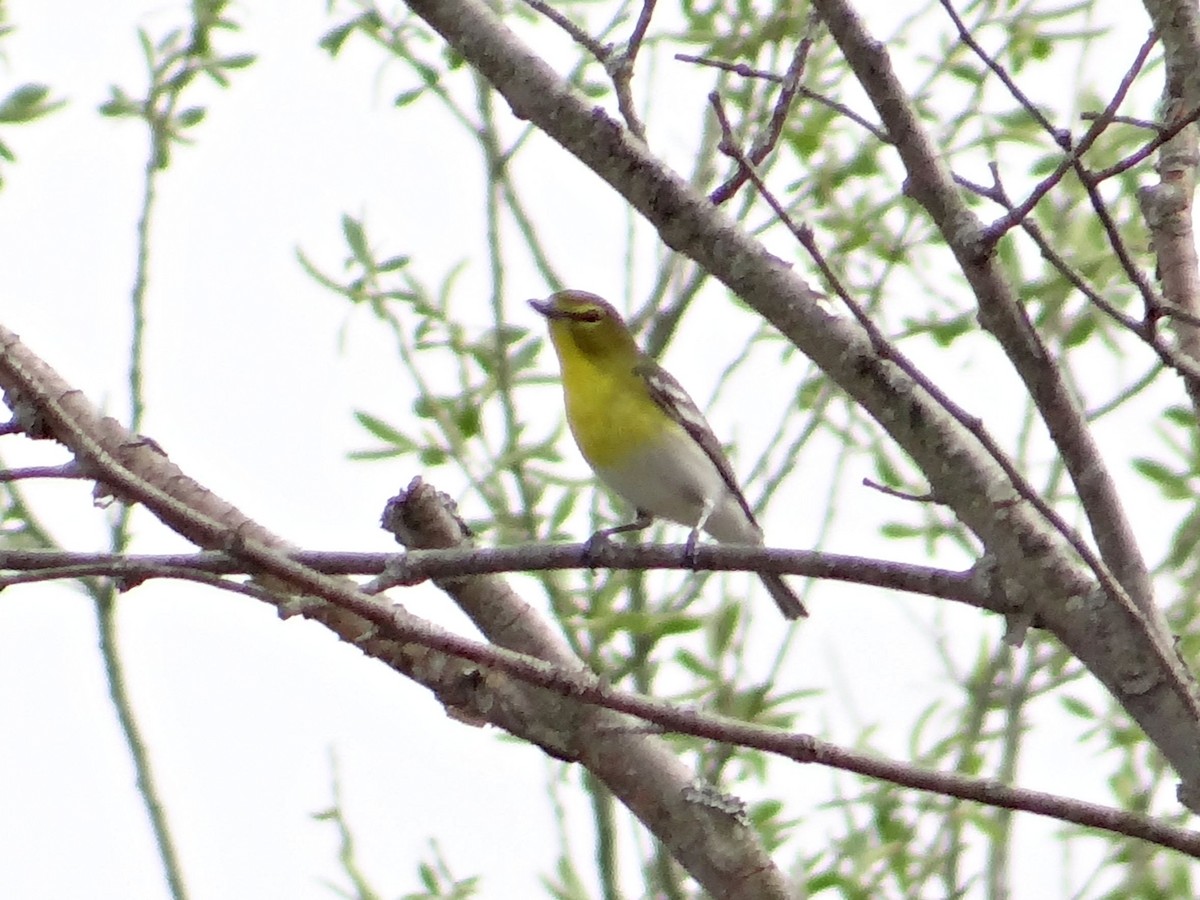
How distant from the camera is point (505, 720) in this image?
8.71 ft

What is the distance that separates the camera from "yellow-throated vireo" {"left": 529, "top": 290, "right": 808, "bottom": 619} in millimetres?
4391

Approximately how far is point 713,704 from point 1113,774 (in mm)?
1255

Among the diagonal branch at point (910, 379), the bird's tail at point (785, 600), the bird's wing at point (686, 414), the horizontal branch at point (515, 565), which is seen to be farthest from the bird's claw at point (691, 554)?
the bird's tail at point (785, 600)

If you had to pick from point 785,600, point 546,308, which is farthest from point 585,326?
point 785,600

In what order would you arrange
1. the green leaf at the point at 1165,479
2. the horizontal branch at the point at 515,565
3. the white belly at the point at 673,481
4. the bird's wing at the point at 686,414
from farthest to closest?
the bird's wing at the point at 686,414, the white belly at the point at 673,481, the green leaf at the point at 1165,479, the horizontal branch at the point at 515,565

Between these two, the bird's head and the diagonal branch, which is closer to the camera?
the diagonal branch

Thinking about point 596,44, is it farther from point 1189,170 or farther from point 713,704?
point 713,704

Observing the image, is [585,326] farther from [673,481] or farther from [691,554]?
[691,554]

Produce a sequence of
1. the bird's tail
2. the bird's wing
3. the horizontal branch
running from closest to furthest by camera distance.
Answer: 1. the horizontal branch
2. the bird's wing
3. the bird's tail

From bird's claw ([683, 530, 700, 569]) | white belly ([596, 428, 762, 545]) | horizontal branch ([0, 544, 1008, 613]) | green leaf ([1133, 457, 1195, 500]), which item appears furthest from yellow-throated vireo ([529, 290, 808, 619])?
horizontal branch ([0, 544, 1008, 613])

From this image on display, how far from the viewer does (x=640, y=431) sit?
4.44 metres

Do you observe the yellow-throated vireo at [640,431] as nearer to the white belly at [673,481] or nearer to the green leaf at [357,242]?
the white belly at [673,481]

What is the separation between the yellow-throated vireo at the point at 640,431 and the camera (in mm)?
4391

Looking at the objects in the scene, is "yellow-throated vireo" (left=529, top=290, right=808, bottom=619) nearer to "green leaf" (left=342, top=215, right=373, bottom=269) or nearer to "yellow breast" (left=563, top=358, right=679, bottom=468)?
"yellow breast" (left=563, top=358, right=679, bottom=468)
